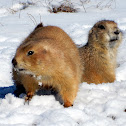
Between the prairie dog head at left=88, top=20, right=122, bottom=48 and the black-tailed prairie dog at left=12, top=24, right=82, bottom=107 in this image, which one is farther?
the prairie dog head at left=88, top=20, right=122, bottom=48

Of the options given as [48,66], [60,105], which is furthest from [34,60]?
[60,105]

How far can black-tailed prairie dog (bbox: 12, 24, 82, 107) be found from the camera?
358 cm

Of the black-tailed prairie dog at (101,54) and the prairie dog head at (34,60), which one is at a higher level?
the prairie dog head at (34,60)

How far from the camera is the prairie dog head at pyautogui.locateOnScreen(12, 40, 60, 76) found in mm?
3557

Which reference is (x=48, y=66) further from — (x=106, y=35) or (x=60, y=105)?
(x=106, y=35)

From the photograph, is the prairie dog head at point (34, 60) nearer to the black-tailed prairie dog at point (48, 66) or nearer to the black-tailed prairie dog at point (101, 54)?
the black-tailed prairie dog at point (48, 66)

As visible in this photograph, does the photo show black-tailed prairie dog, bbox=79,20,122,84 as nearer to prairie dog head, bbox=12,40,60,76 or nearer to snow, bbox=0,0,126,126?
snow, bbox=0,0,126,126

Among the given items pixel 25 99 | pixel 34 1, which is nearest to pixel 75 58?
pixel 25 99

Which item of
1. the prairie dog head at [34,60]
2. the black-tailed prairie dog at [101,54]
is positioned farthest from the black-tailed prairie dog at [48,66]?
the black-tailed prairie dog at [101,54]

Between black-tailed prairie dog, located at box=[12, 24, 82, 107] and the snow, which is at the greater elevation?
black-tailed prairie dog, located at box=[12, 24, 82, 107]

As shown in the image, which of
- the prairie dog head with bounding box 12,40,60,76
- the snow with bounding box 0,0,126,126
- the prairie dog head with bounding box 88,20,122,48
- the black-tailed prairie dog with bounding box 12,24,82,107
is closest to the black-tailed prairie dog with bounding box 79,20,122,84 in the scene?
the prairie dog head with bounding box 88,20,122,48

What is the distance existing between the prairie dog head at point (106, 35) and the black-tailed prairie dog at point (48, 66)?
147cm

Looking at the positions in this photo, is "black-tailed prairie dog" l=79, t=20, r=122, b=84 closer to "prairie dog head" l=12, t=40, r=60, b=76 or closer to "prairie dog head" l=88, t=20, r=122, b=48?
"prairie dog head" l=88, t=20, r=122, b=48

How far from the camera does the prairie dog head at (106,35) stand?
5.65 metres
